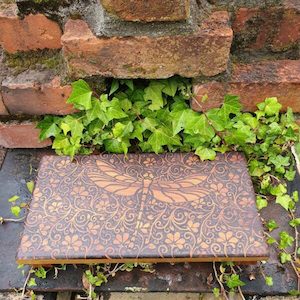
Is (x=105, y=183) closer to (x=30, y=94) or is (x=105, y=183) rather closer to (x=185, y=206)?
(x=185, y=206)

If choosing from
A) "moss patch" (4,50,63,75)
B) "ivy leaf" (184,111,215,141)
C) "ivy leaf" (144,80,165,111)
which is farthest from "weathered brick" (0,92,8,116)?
"ivy leaf" (184,111,215,141)

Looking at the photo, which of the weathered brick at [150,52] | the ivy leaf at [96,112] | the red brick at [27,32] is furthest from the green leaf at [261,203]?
the red brick at [27,32]

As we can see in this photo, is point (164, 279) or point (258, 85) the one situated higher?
point (258, 85)

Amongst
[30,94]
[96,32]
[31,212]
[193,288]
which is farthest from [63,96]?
[193,288]

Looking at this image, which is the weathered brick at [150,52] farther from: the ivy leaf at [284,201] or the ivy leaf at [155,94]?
the ivy leaf at [284,201]

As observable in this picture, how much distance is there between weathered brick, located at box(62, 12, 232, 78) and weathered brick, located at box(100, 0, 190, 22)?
51mm

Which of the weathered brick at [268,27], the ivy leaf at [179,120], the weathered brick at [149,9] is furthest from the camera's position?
the ivy leaf at [179,120]

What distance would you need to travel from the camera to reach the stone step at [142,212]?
104 centimetres

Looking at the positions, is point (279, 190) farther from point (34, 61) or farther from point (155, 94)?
point (34, 61)

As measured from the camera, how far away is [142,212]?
1.10m

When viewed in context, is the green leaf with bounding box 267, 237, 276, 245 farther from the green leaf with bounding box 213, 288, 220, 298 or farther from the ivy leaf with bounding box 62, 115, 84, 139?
the ivy leaf with bounding box 62, 115, 84, 139

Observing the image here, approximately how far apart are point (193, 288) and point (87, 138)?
52cm

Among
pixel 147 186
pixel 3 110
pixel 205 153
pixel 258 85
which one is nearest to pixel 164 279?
pixel 147 186

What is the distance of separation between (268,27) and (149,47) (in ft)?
1.11
